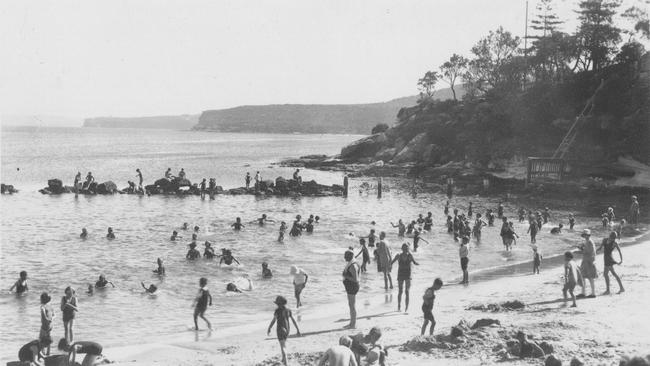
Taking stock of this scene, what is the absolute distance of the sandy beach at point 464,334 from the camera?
1177 cm

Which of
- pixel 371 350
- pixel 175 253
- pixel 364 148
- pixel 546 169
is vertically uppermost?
pixel 364 148

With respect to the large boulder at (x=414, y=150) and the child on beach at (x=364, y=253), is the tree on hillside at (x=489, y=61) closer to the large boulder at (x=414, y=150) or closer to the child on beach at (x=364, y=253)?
the large boulder at (x=414, y=150)

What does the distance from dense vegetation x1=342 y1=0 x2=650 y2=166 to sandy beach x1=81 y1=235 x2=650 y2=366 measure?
45.4 meters

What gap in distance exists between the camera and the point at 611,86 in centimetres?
6059

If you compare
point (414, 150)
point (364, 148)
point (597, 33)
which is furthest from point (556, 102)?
point (364, 148)

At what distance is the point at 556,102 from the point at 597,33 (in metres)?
8.69

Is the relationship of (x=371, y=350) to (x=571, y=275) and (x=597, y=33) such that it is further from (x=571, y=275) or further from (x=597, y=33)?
(x=597, y=33)

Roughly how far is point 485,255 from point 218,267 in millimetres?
13007

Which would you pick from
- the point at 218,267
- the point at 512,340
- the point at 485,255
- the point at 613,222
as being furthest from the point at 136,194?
the point at 512,340

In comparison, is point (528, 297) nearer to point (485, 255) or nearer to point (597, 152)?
point (485, 255)

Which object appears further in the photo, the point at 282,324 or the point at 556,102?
the point at 556,102

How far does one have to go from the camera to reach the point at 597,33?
2507 inches

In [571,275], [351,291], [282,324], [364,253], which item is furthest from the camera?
[364,253]

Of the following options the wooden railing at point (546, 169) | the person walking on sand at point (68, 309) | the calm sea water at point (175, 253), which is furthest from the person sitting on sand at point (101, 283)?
the wooden railing at point (546, 169)
